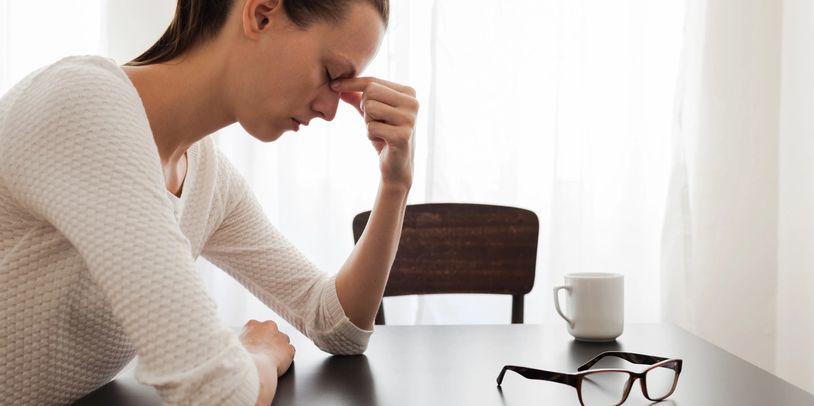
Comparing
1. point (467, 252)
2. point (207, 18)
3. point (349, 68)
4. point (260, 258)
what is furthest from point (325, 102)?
point (467, 252)

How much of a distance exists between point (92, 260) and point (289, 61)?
1.14ft

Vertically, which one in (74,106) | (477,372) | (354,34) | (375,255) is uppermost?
(354,34)

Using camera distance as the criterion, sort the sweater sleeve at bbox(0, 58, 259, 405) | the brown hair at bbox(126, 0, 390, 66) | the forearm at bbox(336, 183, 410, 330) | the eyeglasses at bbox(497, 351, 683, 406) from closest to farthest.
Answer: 1. the sweater sleeve at bbox(0, 58, 259, 405)
2. the eyeglasses at bbox(497, 351, 683, 406)
3. the brown hair at bbox(126, 0, 390, 66)
4. the forearm at bbox(336, 183, 410, 330)

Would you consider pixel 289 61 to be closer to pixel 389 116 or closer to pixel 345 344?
pixel 389 116

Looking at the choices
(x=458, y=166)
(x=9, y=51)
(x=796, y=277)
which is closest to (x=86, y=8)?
(x=9, y=51)

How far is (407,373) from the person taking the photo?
887 mm

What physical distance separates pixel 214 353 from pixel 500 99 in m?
1.73

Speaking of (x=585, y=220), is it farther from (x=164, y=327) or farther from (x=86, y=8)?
(x=164, y=327)

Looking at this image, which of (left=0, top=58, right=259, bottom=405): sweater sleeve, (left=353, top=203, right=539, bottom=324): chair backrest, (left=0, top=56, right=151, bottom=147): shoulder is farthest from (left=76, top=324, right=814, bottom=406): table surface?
(left=353, top=203, right=539, bottom=324): chair backrest

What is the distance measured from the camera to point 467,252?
5.14 ft

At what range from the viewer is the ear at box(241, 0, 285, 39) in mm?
872

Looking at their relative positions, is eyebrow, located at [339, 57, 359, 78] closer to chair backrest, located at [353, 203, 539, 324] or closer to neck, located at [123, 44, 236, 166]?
neck, located at [123, 44, 236, 166]

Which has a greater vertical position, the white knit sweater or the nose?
the nose

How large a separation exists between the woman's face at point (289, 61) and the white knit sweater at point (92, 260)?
6.3 inches
